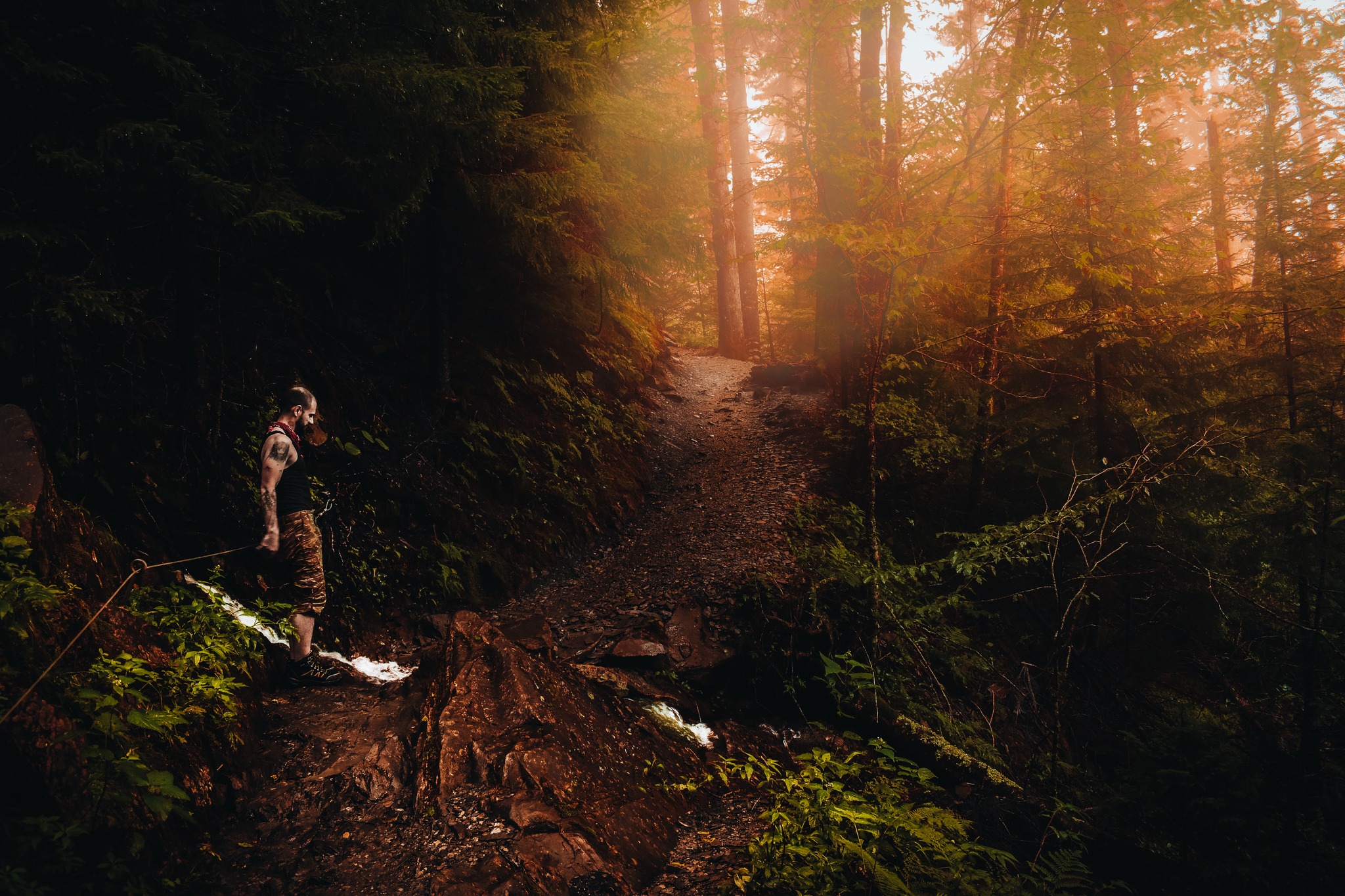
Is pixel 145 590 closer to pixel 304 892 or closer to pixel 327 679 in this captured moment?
pixel 327 679

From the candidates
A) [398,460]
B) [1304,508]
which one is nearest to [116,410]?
[398,460]

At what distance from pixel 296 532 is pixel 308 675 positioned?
46.1 inches

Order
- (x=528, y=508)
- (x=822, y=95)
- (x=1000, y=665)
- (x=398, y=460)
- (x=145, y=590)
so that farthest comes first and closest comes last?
1. (x=822, y=95)
2. (x=528, y=508)
3. (x=1000, y=665)
4. (x=398, y=460)
5. (x=145, y=590)

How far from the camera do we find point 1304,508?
19.8 ft

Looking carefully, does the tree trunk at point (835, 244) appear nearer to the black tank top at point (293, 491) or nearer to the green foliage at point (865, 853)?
the green foliage at point (865, 853)

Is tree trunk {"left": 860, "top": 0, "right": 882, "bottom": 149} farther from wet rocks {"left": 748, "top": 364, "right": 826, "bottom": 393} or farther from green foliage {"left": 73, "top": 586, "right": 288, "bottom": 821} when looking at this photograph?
green foliage {"left": 73, "top": 586, "right": 288, "bottom": 821}

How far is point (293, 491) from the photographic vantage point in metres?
4.81

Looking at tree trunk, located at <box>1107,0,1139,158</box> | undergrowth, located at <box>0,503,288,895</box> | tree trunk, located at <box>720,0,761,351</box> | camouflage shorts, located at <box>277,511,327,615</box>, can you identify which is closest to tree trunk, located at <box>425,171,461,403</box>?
camouflage shorts, located at <box>277,511,327,615</box>

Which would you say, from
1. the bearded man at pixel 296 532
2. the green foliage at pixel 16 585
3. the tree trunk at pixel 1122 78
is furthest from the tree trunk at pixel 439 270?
the tree trunk at pixel 1122 78

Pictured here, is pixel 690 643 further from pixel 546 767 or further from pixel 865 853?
pixel 865 853

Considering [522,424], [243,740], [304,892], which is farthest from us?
[522,424]

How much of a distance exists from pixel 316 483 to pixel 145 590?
2.31 meters

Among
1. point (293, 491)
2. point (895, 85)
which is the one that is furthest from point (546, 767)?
point (895, 85)

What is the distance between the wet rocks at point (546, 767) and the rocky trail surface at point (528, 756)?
12 mm
